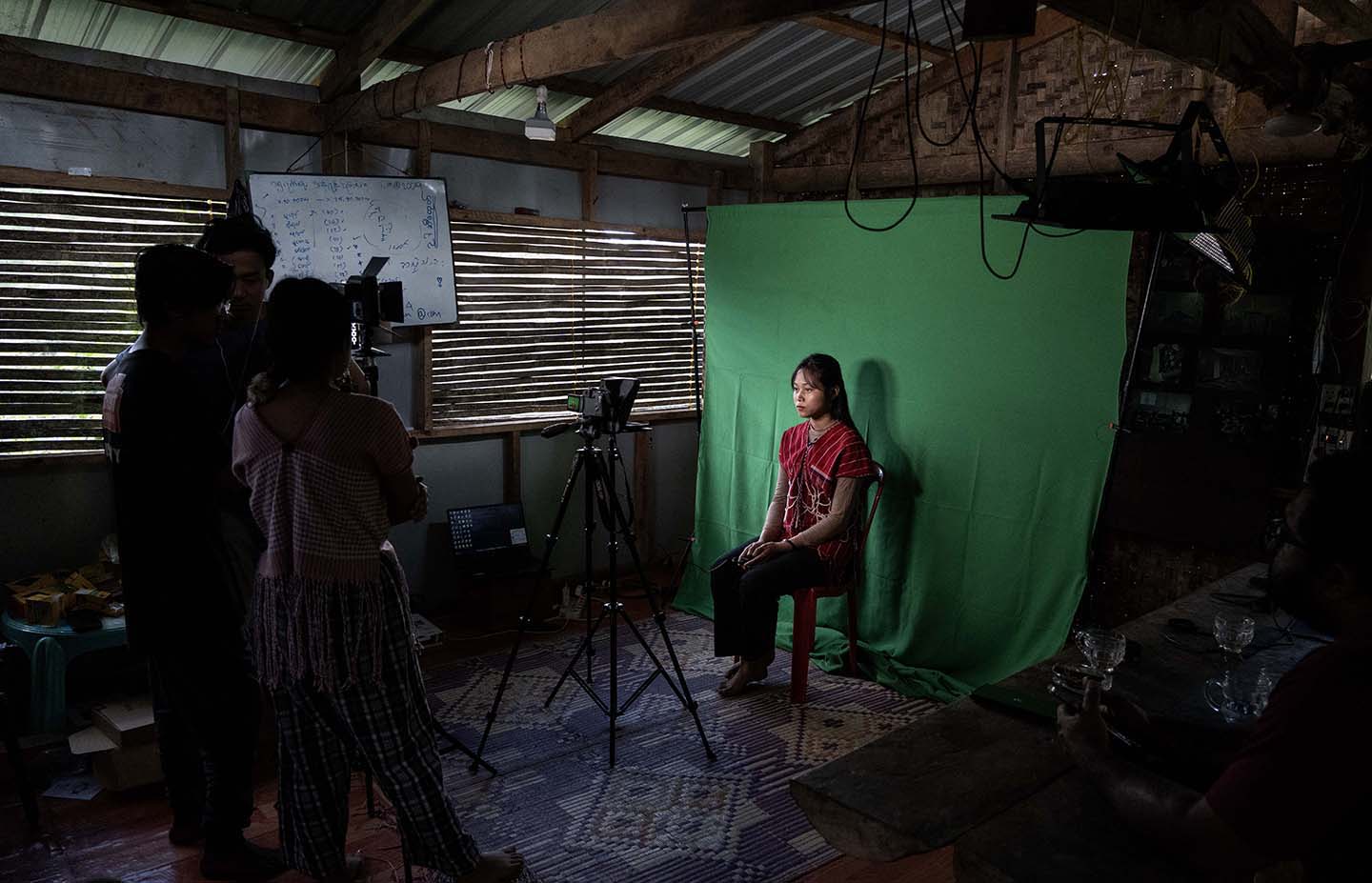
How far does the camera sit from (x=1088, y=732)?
149cm

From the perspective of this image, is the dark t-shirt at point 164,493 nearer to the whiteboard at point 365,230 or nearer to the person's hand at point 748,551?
the whiteboard at point 365,230

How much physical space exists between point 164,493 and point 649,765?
69.1 inches

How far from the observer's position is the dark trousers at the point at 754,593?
3568mm

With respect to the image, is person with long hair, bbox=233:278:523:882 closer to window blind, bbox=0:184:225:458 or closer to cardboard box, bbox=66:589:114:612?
cardboard box, bbox=66:589:114:612

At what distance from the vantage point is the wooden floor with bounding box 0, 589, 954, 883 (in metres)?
2.46

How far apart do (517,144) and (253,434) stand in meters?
3.04

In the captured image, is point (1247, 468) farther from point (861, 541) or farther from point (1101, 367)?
point (861, 541)

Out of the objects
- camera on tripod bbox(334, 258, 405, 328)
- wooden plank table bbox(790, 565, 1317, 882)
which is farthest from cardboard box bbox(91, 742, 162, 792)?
wooden plank table bbox(790, 565, 1317, 882)

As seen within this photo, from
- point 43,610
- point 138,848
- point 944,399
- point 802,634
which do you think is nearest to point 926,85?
point 944,399

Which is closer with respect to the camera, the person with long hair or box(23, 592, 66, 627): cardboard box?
the person with long hair

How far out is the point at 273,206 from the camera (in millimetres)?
3814

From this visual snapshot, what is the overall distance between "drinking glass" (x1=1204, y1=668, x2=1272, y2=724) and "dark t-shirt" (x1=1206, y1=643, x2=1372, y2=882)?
681mm

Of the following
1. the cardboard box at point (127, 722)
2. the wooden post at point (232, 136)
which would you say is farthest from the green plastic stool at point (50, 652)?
the wooden post at point (232, 136)

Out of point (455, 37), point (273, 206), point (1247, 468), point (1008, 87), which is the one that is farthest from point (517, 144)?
point (1247, 468)
